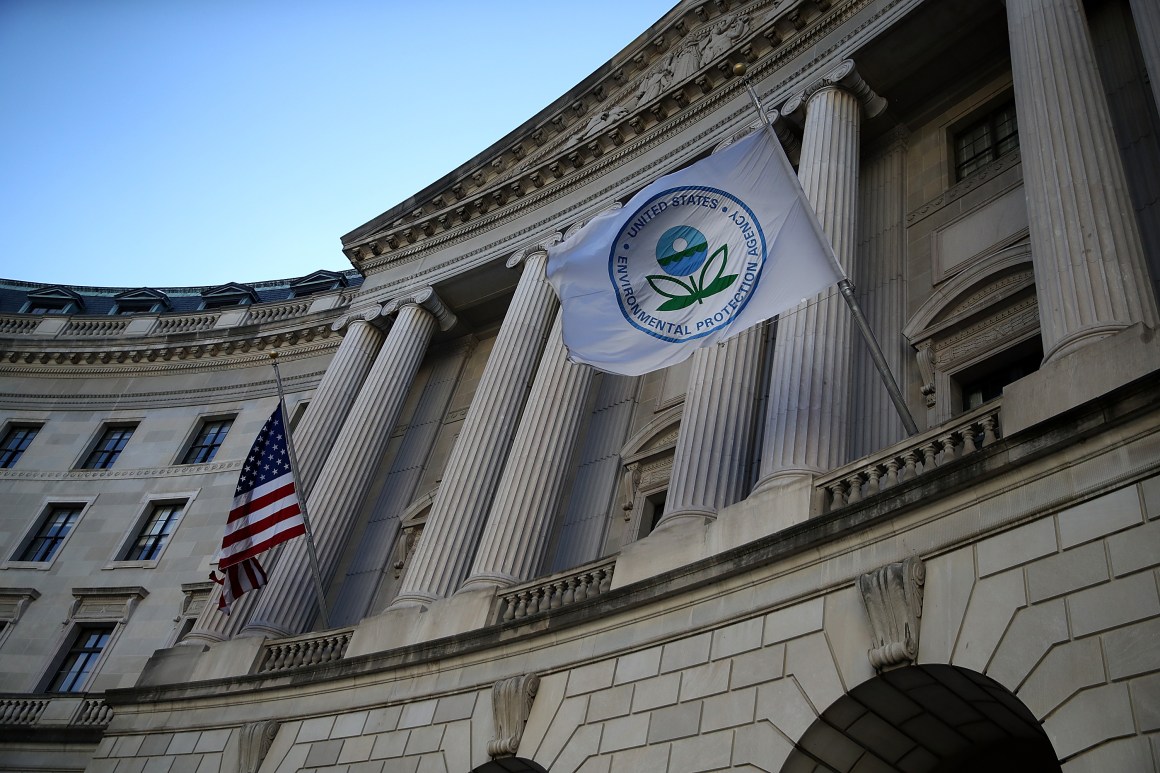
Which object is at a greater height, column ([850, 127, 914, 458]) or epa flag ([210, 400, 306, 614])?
column ([850, 127, 914, 458])

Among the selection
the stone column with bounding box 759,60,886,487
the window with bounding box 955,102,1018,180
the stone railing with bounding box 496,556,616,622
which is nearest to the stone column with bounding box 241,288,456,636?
the stone railing with bounding box 496,556,616,622

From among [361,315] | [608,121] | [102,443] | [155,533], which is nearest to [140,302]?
[102,443]

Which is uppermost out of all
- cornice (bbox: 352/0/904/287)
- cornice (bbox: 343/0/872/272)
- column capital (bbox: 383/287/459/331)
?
cornice (bbox: 343/0/872/272)

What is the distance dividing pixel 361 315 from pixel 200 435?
933 centimetres

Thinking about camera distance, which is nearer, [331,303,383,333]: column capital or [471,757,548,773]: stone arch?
[471,757,548,773]: stone arch

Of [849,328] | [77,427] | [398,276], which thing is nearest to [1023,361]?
[849,328]

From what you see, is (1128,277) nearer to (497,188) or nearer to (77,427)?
(497,188)

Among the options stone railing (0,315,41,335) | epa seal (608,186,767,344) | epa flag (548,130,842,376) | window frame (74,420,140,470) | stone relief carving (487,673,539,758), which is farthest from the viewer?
stone railing (0,315,41,335)

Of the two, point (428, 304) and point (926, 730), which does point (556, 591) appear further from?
point (428, 304)

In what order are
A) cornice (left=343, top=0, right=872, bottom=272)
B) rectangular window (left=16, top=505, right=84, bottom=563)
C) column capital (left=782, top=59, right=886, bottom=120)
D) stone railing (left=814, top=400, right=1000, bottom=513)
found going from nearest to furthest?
stone railing (left=814, top=400, right=1000, bottom=513), column capital (left=782, top=59, right=886, bottom=120), cornice (left=343, top=0, right=872, bottom=272), rectangular window (left=16, top=505, right=84, bottom=563)

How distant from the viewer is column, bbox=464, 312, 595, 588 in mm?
19312

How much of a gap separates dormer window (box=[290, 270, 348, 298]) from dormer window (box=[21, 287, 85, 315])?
855 centimetres

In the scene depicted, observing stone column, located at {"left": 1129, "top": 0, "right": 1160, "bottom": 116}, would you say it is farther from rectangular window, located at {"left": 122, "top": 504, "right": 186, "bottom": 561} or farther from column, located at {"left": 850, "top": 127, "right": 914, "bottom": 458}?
rectangular window, located at {"left": 122, "top": 504, "right": 186, "bottom": 561}

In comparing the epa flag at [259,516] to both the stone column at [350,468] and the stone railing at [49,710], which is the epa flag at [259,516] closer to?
the stone column at [350,468]
